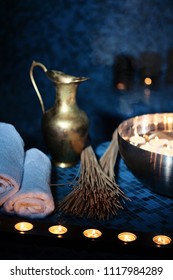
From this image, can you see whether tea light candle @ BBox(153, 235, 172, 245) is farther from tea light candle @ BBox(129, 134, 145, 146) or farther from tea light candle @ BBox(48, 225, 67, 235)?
tea light candle @ BBox(129, 134, 145, 146)

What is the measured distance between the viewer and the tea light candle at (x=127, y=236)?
3.01 feet

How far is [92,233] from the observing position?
0.94 meters

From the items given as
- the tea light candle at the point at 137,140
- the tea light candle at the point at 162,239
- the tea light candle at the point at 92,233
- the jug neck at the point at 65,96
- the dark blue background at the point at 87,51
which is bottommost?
the tea light candle at the point at 162,239

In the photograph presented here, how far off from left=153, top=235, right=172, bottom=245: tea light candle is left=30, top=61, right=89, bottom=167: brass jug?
1.30 feet

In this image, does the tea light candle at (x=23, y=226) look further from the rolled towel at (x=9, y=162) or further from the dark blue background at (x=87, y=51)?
the dark blue background at (x=87, y=51)

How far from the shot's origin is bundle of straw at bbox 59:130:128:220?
1031 millimetres

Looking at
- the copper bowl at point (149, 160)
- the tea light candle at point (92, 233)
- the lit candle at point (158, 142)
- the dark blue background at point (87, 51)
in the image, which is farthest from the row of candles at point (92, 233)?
the dark blue background at point (87, 51)

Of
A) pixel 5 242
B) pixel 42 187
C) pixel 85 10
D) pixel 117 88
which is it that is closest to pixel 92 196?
pixel 42 187

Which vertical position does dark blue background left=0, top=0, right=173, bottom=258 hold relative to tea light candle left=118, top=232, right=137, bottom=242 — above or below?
above

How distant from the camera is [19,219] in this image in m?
0.98

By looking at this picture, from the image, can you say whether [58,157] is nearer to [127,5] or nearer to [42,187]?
[42,187]

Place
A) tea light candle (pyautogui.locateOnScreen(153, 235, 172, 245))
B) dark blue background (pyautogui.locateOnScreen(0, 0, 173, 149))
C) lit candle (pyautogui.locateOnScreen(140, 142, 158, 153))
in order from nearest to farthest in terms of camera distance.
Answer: tea light candle (pyautogui.locateOnScreen(153, 235, 172, 245)) → lit candle (pyautogui.locateOnScreen(140, 142, 158, 153)) → dark blue background (pyautogui.locateOnScreen(0, 0, 173, 149))

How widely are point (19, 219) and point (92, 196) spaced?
0.18m

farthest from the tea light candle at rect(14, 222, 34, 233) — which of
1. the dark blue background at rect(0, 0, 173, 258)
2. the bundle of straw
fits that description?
the dark blue background at rect(0, 0, 173, 258)
